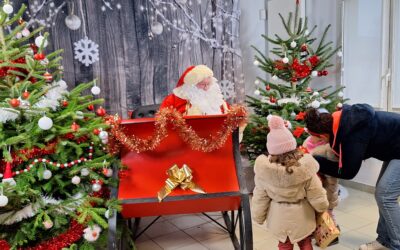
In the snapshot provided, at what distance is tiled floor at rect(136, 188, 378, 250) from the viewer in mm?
2795

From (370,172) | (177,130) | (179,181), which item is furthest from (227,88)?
(179,181)

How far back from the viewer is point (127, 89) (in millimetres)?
3525

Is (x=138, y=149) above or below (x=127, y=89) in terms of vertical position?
below

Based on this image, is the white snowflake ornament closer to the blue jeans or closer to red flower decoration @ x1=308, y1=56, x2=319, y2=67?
red flower decoration @ x1=308, y1=56, x2=319, y2=67

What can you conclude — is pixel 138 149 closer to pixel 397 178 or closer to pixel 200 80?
pixel 200 80

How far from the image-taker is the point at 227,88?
13.3 ft

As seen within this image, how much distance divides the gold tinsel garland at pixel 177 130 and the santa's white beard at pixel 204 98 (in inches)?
30.7

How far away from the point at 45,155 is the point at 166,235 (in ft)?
4.84

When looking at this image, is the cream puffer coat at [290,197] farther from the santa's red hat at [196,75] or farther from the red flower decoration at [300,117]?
the red flower decoration at [300,117]

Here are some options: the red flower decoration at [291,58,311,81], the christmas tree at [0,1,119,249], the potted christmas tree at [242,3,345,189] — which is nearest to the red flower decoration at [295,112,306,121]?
the potted christmas tree at [242,3,345,189]

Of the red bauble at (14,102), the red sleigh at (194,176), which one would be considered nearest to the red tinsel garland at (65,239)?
the red sleigh at (194,176)

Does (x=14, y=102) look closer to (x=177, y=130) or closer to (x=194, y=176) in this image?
(x=177, y=130)

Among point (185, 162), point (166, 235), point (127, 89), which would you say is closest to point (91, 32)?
point (127, 89)

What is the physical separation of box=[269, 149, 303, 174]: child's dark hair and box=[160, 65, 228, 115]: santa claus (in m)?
1.10
